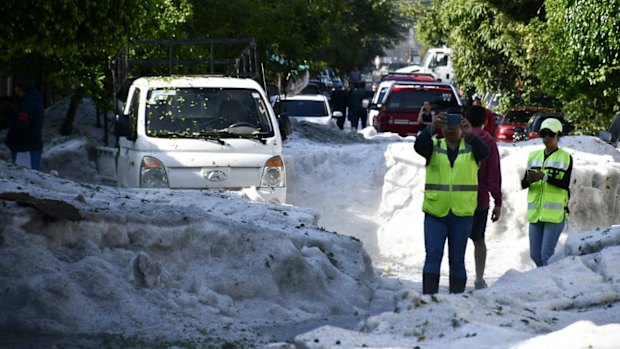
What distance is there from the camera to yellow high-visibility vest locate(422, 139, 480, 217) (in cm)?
1048

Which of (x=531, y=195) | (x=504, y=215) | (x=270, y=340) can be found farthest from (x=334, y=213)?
(x=270, y=340)

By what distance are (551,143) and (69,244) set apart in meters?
4.51

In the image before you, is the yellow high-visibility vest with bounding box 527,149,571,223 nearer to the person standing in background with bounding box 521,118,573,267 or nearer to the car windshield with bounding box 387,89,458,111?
the person standing in background with bounding box 521,118,573,267

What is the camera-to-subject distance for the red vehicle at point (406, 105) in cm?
2967

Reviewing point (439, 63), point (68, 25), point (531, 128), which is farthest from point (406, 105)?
point (439, 63)

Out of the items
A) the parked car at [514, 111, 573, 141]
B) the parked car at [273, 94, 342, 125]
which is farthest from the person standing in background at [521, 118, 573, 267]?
the parked car at [273, 94, 342, 125]

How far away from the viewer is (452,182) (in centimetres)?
1048

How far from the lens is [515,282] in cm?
1030

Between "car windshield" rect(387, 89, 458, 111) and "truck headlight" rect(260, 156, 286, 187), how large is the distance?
1450cm

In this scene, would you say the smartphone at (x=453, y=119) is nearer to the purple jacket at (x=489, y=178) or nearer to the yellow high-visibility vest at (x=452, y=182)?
the yellow high-visibility vest at (x=452, y=182)

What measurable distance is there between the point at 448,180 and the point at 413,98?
64.2 feet

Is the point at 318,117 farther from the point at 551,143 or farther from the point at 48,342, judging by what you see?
the point at 48,342

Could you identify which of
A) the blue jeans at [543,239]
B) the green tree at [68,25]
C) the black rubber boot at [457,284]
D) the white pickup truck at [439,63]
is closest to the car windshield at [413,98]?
the blue jeans at [543,239]

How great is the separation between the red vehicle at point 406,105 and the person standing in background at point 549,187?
17607 mm
